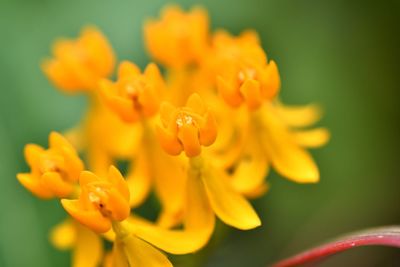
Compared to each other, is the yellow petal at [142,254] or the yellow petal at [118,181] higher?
the yellow petal at [118,181]

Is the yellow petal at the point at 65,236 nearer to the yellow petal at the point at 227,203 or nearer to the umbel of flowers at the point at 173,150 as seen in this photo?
the umbel of flowers at the point at 173,150

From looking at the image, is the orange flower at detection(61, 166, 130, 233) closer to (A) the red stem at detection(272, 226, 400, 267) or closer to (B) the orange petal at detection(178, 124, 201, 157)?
(B) the orange petal at detection(178, 124, 201, 157)

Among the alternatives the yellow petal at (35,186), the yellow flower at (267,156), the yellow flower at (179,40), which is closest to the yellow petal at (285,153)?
the yellow flower at (267,156)

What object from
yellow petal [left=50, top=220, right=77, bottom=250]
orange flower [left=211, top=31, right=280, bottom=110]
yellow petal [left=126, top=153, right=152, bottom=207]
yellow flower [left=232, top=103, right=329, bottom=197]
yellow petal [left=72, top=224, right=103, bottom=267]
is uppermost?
orange flower [left=211, top=31, right=280, bottom=110]

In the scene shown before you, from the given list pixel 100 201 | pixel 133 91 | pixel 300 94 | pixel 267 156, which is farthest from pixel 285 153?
pixel 300 94

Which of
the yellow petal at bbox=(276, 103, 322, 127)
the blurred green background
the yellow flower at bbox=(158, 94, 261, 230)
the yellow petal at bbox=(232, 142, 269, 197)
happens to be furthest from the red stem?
the blurred green background
